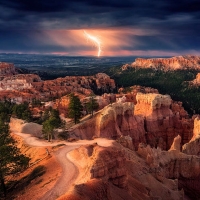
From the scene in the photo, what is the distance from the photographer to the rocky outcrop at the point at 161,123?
6400 centimetres

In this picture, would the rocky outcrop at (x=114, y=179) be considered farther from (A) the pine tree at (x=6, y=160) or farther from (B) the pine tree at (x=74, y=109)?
(B) the pine tree at (x=74, y=109)

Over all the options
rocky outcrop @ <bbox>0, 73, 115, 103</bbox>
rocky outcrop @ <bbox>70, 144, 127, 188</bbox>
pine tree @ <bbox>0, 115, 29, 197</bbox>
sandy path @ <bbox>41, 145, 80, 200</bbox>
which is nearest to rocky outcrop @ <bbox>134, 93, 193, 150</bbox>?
sandy path @ <bbox>41, 145, 80, 200</bbox>

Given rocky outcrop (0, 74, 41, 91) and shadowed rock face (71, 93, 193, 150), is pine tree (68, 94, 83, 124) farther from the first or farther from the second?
rocky outcrop (0, 74, 41, 91)

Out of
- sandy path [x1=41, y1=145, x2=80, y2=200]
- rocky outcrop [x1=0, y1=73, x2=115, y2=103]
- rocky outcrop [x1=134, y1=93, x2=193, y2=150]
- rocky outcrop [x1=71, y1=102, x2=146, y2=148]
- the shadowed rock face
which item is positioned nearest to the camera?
sandy path [x1=41, y1=145, x2=80, y2=200]

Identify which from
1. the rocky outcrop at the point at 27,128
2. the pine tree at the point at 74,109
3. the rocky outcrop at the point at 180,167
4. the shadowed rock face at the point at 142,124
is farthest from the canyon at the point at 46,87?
the rocky outcrop at the point at 180,167

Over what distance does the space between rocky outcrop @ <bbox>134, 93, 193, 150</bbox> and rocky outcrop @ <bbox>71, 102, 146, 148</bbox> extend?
280 centimetres

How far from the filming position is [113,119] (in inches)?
2221

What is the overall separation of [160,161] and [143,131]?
2264 cm

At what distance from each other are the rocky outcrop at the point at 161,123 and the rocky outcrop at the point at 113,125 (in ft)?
9.18

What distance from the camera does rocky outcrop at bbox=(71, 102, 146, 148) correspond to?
53625 millimetres

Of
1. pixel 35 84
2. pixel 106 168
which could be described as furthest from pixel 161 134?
pixel 35 84

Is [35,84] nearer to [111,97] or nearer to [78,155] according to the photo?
[111,97]

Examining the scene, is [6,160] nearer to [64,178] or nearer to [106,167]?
[64,178]

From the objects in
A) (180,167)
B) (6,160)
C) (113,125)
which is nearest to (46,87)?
(113,125)
